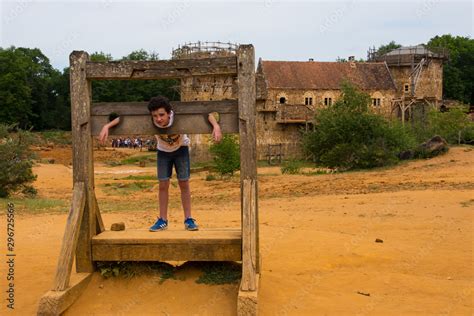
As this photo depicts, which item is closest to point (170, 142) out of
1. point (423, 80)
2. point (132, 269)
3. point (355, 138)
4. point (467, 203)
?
point (132, 269)

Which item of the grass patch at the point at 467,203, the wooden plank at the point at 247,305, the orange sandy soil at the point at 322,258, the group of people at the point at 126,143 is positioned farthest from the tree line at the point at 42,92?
the wooden plank at the point at 247,305

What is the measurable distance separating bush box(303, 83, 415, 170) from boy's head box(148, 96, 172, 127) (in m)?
23.2

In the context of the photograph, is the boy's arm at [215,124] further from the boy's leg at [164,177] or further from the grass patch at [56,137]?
the grass patch at [56,137]

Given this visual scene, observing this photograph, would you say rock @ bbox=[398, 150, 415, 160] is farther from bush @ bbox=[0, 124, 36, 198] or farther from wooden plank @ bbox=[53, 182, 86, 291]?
wooden plank @ bbox=[53, 182, 86, 291]

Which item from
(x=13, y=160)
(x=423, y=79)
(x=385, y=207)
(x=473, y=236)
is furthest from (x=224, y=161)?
(x=423, y=79)

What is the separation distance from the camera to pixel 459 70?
73562 mm

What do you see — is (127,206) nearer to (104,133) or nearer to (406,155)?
(104,133)

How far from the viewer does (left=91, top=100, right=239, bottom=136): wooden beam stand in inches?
237

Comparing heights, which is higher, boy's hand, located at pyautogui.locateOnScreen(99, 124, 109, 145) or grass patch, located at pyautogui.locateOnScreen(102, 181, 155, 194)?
boy's hand, located at pyautogui.locateOnScreen(99, 124, 109, 145)

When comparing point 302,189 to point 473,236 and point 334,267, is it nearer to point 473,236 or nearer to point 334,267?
point 473,236

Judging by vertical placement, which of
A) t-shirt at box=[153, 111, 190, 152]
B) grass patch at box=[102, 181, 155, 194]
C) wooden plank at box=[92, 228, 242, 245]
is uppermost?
t-shirt at box=[153, 111, 190, 152]

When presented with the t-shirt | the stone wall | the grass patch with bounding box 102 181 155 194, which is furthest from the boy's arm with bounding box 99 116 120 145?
the stone wall

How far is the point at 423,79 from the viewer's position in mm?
56250

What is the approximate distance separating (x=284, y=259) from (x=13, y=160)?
13.5m
